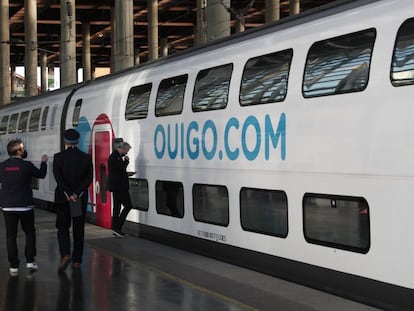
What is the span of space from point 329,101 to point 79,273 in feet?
13.6

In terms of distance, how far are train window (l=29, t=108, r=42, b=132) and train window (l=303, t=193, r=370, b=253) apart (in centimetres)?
1244

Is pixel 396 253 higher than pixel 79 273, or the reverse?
pixel 396 253

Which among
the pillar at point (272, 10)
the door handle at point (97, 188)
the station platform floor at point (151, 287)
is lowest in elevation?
the station platform floor at point (151, 287)

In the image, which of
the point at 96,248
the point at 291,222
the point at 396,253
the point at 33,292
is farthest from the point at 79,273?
the point at 396,253

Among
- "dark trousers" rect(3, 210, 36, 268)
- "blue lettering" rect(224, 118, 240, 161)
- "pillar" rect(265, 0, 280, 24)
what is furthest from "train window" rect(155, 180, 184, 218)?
"pillar" rect(265, 0, 280, 24)

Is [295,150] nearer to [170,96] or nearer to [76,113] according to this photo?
[170,96]

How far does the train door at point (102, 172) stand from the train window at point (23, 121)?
6428 millimetres

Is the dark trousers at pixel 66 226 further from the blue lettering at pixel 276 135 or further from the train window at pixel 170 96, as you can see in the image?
the blue lettering at pixel 276 135

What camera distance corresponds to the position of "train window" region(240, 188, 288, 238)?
7715 mm

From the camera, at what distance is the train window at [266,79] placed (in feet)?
25.3

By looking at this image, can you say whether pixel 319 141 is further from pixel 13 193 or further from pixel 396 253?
pixel 13 193

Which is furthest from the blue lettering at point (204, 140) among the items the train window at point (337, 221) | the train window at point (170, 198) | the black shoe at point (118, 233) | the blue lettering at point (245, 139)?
the black shoe at point (118, 233)

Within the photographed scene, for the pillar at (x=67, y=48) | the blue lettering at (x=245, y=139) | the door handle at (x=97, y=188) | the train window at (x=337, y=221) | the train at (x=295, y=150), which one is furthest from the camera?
the pillar at (x=67, y=48)

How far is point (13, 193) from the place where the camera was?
845 centimetres
